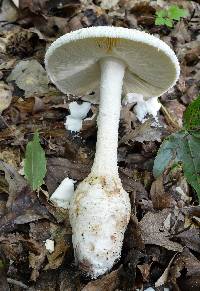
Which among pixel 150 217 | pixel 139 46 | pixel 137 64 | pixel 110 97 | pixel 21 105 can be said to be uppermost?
pixel 139 46

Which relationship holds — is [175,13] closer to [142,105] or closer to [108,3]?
[108,3]

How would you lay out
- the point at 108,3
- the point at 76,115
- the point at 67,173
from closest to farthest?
the point at 67,173
the point at 76,115
the point at 108,3

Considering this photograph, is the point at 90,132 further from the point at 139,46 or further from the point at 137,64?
the point at 139,46

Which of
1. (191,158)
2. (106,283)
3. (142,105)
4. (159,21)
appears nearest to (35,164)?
(106,283)

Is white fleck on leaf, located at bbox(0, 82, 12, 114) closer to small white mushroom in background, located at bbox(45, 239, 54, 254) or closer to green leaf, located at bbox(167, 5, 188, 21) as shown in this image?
small white mushroom in background, located at bbox(45, 239, 54, 254)

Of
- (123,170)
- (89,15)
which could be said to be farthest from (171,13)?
(123,170)

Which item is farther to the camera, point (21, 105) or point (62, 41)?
point (21, 105)
